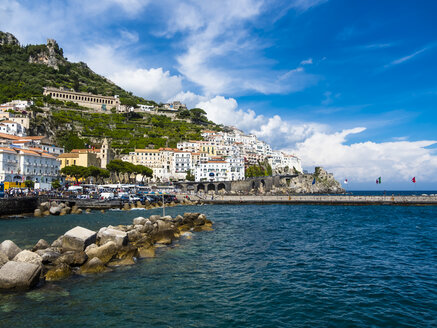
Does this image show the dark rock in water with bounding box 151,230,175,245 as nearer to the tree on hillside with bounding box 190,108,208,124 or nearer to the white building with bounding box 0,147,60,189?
the white building with bounding box 0,147,60,189

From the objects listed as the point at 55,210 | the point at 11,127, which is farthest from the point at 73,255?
the point at 11,127

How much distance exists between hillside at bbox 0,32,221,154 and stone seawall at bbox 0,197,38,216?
219ft

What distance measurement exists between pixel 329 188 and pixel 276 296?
150014 mm

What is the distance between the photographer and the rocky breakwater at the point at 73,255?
37.0ft

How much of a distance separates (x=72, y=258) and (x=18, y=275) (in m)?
2.95

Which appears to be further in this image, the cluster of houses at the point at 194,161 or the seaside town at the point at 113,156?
the cluster of houses at the point at 194,161

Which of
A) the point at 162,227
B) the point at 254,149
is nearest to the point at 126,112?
the point at 254,149

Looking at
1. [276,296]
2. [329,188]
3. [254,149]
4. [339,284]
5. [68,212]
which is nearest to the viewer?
[276,296]

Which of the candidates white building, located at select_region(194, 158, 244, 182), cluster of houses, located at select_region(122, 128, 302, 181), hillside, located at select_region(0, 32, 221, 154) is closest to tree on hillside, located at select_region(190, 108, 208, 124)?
hillside, located at select_region(0, 32, 221, 154)

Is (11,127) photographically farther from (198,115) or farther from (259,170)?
(198,115)

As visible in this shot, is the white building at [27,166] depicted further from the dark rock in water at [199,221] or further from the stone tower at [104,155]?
the dark rock in water at [199,221]

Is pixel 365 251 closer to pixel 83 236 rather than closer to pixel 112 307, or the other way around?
pixel 112 307

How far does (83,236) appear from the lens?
620 inches

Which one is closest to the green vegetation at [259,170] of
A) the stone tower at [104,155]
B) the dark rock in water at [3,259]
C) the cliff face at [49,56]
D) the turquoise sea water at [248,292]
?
the stone tower at [104,155]
